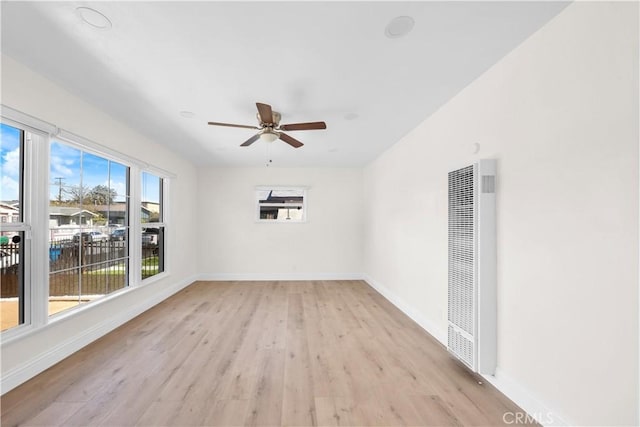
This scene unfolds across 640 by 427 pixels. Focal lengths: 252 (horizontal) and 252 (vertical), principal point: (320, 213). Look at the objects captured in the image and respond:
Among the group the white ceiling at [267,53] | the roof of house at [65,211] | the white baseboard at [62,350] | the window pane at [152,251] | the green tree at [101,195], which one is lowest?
the white baseboard at [62,350]

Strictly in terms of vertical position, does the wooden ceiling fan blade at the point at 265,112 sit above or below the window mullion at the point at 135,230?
above

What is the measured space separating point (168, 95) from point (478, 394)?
12.2ft

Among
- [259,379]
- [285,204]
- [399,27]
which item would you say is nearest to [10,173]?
[259,379]

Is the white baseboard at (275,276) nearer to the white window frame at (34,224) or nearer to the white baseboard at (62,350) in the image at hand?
the white baseboard at (62,350)

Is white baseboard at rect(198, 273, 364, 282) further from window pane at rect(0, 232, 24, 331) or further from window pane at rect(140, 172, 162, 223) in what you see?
window pane at rect(0, 232, 24, 331)

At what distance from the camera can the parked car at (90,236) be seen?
2690 mm

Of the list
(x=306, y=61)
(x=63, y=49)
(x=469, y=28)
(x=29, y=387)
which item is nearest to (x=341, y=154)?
(x=306, y=61)

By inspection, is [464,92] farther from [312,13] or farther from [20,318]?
[20,318]

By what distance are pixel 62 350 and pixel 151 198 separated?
235cm

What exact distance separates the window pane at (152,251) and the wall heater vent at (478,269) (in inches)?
167

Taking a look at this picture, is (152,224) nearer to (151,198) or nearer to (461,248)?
(151,198)

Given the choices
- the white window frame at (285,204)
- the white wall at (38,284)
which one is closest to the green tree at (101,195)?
the white wall at (38,284)

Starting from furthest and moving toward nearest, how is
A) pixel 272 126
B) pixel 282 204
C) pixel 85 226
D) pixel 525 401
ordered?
pixel 282 204
pixel 85 226
pixel 272 126
pixel 525 401

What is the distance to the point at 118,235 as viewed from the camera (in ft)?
10.9
